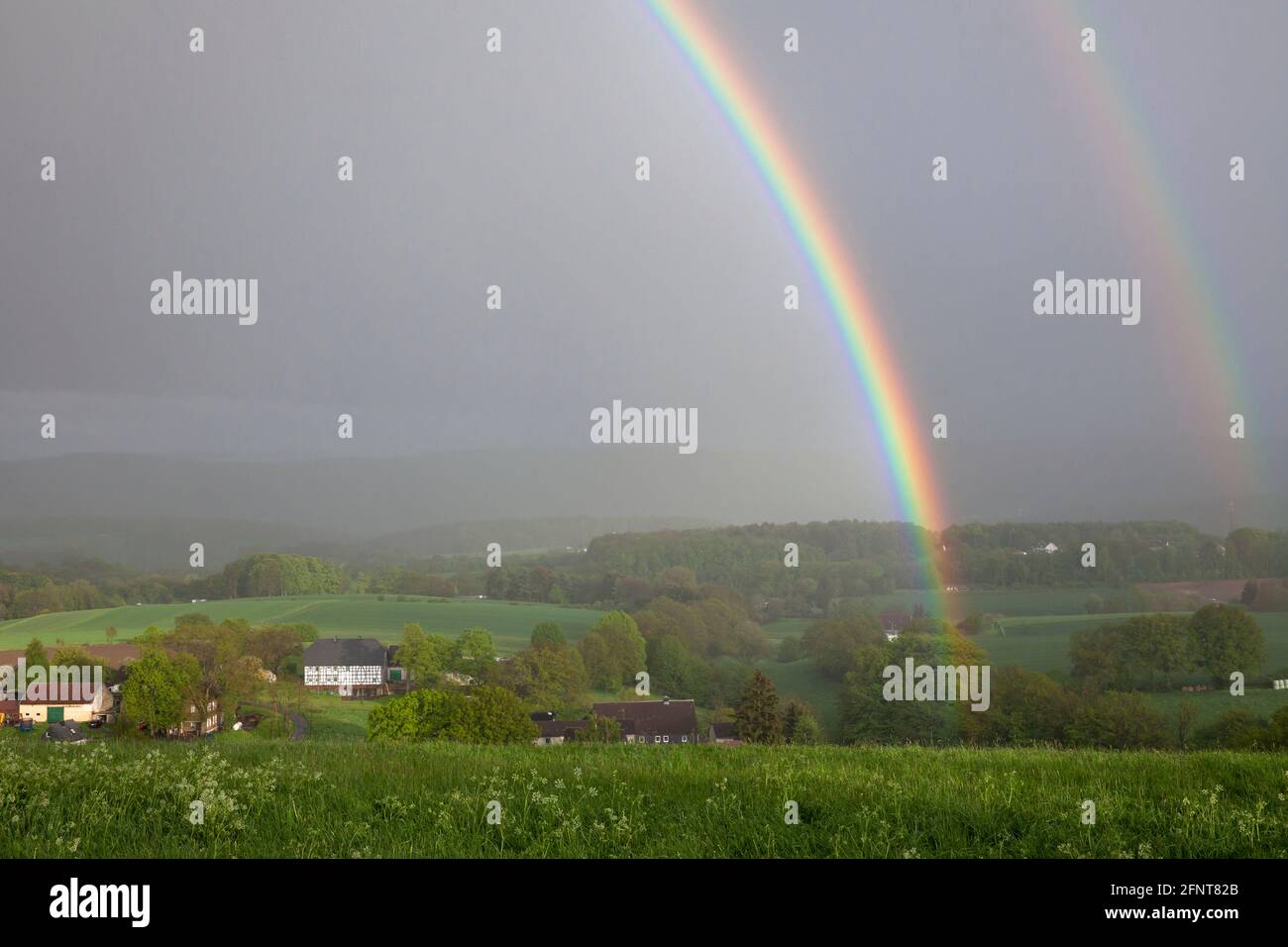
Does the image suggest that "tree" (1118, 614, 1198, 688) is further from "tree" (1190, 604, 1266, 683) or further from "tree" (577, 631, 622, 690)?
"tree" (577, 631, 622, 690)

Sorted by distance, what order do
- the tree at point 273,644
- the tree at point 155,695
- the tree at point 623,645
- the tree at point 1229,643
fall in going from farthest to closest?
the tree at point 1229,643
the tree at point 623,645
the tree at point 273,644
the tree at point 155,695

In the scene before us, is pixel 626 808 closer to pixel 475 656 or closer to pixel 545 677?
pixel 475 656

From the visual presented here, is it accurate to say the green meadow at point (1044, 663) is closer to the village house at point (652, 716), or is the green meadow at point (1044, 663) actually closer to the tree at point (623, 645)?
the village house at point (652, 716)

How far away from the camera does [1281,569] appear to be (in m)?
87.0

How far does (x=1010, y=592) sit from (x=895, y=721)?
51822 millimetres

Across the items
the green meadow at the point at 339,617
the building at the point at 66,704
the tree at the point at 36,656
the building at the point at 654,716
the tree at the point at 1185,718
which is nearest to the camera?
the building at the point at 66,704

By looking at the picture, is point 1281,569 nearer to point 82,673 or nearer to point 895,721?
point 895,721

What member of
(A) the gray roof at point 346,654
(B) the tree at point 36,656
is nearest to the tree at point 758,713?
(A) the gray roof at point 346,654

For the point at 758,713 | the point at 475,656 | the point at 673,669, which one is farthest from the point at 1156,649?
the point at 475,656

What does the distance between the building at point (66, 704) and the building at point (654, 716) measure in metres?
15.2

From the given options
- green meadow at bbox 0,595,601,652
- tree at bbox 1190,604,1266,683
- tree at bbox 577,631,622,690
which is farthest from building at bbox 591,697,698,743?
tree at bbox 1190,604,1266,683

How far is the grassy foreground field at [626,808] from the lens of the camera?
8945mm

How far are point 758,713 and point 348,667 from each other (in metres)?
17.5

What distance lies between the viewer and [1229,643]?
192ft
